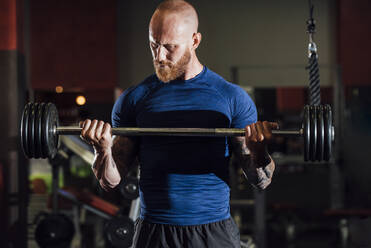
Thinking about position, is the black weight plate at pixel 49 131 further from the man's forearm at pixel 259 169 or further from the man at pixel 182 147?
the man's forearm at pixel 259 169

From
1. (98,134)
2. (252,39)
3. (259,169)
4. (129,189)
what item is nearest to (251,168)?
(259,169)

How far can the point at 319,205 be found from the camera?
530 cm

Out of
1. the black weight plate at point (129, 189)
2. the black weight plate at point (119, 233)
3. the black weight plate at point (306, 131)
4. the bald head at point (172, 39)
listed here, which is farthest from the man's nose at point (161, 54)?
the black weight plate at point (119, 233)

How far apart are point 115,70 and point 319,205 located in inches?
110

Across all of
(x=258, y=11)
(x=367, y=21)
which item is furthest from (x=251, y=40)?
(x=367, y=21)

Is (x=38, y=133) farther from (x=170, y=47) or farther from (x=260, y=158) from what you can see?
(x=260, y=158)

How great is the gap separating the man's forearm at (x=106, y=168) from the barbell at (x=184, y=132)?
0.24 ft

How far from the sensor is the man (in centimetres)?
135

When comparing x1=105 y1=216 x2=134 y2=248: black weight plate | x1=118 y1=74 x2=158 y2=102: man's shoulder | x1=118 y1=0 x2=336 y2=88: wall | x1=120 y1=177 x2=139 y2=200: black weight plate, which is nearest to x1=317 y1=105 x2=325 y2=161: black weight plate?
x1=118 y1=74 x2=158 y2=102: man's shoulder

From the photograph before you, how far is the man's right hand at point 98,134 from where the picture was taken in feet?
4.40

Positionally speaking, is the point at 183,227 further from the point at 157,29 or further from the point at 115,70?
the point at 115,70

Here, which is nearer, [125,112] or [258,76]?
[125,112]

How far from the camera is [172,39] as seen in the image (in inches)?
54.4

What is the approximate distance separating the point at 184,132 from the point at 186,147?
83 mm
